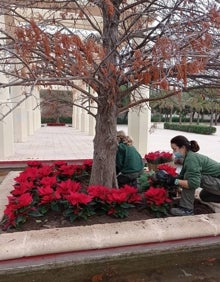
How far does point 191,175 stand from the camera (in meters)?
2.87

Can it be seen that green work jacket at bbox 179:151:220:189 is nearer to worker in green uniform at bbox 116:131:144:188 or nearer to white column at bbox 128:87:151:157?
worker in green uniform at bbox 116:131:144:188

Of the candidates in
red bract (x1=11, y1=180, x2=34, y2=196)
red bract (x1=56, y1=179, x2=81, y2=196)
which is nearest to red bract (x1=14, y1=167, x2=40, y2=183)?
red bract (x1=11, y1=180, x2=34, y2=196)

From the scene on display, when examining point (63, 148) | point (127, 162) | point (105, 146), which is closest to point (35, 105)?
point (63, 148)

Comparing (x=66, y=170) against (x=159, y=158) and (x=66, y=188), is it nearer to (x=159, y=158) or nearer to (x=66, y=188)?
(x=66, y=188)

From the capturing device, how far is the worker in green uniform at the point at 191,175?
2.89 metres

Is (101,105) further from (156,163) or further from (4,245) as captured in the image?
(156,163)

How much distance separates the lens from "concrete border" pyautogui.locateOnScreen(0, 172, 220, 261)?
223 centimetres

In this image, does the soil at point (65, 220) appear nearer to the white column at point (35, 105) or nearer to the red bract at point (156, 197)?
the red bract at point (156, 197)

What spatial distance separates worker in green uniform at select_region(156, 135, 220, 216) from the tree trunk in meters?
0.64

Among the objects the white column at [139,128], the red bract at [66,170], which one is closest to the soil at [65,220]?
the red bract at [66,170]

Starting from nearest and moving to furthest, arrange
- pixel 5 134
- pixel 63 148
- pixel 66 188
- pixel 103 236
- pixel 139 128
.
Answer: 1. pixel 103 236
2. pixel 66 188
3. pixel 5 134
4. pixel 139 128
5. pixel 63 148

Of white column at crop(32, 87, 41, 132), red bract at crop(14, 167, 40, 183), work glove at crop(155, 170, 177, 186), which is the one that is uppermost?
Answer: white column at crop(32, 87, 41, 132)

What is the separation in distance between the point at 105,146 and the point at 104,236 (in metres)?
1.21

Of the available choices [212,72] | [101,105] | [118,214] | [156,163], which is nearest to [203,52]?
[212,72]
